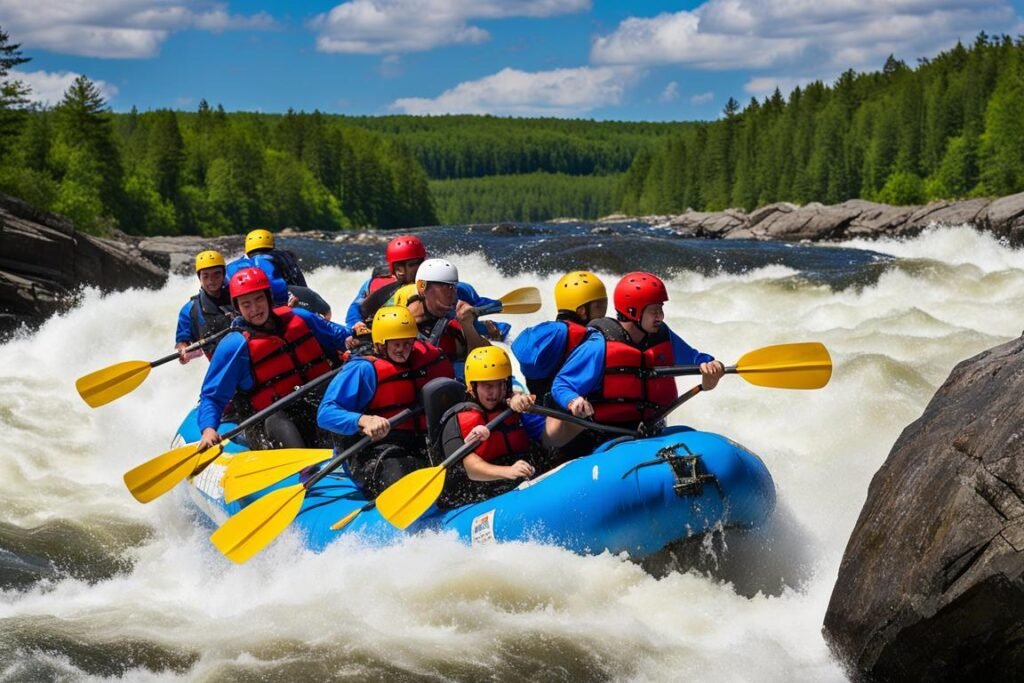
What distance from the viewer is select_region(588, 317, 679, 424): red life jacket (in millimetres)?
6059

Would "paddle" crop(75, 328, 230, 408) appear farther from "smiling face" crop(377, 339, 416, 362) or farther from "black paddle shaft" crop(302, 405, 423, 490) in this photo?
"smiling face" crop(377, 339, 416, 362)

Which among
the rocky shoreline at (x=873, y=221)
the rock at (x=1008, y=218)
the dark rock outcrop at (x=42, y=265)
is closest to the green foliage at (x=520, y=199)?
the rocky shoreline at (x=873, y=221)

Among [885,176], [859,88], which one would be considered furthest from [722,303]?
[859,88]

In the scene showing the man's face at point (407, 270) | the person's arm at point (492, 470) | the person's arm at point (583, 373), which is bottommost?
the person's arm at point (492, 470)

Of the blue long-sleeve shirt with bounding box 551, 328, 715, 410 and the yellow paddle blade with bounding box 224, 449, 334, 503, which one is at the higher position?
the blue long-sleeve shirt with bounding box 551, 328, 715, 410

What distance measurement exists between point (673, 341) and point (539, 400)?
78cm

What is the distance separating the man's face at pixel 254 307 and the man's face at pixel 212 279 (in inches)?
65.6

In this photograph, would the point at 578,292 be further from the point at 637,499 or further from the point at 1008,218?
the point at 1008,218

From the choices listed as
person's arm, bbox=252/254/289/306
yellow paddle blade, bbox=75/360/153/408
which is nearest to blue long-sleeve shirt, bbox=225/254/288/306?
person's arm, bbox=252/254/289/306

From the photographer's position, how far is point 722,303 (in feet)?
49.8

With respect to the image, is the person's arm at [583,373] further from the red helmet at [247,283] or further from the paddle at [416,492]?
the red helmet at [247,283]

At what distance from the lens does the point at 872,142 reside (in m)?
67.0

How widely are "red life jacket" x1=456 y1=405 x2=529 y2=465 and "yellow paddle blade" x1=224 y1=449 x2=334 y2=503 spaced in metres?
1.10

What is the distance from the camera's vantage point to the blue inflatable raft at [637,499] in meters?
5.55
